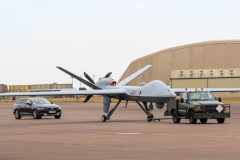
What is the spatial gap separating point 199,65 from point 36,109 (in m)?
135

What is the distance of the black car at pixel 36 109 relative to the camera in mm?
36906

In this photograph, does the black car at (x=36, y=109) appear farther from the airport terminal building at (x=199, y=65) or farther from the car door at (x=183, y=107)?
the airport terminal building at (x=199, y=65)

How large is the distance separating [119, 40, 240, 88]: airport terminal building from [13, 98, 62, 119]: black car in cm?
12024

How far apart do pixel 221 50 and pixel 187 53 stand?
13324 millimetres

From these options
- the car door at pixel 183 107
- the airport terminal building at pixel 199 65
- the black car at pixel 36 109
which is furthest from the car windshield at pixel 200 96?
the airport terminal building at pixel 199 65

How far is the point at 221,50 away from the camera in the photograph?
16512 centimetres

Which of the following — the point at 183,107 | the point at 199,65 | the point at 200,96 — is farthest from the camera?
the point at 199,65

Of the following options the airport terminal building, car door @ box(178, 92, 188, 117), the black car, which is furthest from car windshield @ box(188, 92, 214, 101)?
A: the airport terminal building

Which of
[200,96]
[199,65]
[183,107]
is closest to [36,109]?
[183,107]

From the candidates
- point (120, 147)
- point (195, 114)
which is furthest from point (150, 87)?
point (120, 147)

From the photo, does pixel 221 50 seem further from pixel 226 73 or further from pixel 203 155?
pixel 203 155

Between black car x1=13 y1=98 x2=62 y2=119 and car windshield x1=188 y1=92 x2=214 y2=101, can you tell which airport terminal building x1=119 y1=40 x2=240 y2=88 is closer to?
black car x1=13 y1=98 x2=62 y2=119

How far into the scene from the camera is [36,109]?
37.0 meters

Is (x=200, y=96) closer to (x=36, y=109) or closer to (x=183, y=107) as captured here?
(x=183, y=107)
